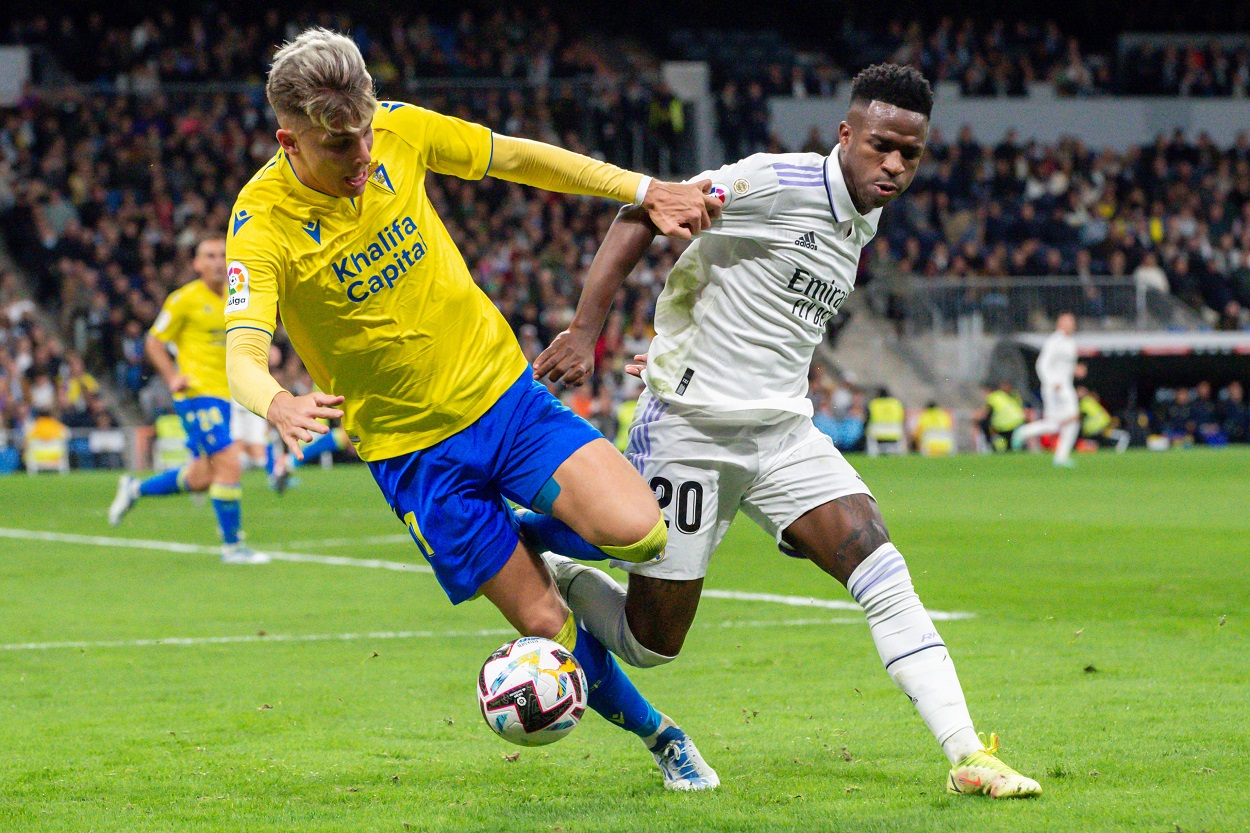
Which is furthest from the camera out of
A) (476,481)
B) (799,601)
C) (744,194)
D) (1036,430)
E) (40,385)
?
(1036,430)

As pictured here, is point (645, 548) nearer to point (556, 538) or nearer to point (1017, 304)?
point (556, 538)

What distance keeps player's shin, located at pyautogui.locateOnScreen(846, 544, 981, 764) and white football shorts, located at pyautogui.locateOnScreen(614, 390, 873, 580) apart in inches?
11.4

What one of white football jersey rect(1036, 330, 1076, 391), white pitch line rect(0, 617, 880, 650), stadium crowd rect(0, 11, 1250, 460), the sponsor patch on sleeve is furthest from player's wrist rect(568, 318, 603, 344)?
stadium crowd rect(0, 11, 1250, 460)

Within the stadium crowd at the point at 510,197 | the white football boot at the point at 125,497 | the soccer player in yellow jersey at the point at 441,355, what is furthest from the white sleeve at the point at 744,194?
the stadium crowd at the point at 510,197

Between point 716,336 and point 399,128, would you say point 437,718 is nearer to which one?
point 716,336

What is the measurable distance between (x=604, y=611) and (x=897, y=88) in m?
1.88

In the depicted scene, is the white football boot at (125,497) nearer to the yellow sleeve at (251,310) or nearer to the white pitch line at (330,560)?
the white pitch line at (330,560)

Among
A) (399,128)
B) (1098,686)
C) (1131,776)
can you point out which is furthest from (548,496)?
(1098,686)

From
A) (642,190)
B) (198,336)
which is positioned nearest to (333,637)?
(642,190)

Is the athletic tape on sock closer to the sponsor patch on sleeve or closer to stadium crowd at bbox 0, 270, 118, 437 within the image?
the sponsor patch on sleeve

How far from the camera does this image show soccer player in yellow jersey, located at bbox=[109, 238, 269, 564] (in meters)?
11.9

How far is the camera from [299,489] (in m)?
20.7

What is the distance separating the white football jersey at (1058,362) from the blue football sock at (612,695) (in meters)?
19.7

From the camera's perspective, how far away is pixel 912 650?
192 inches
